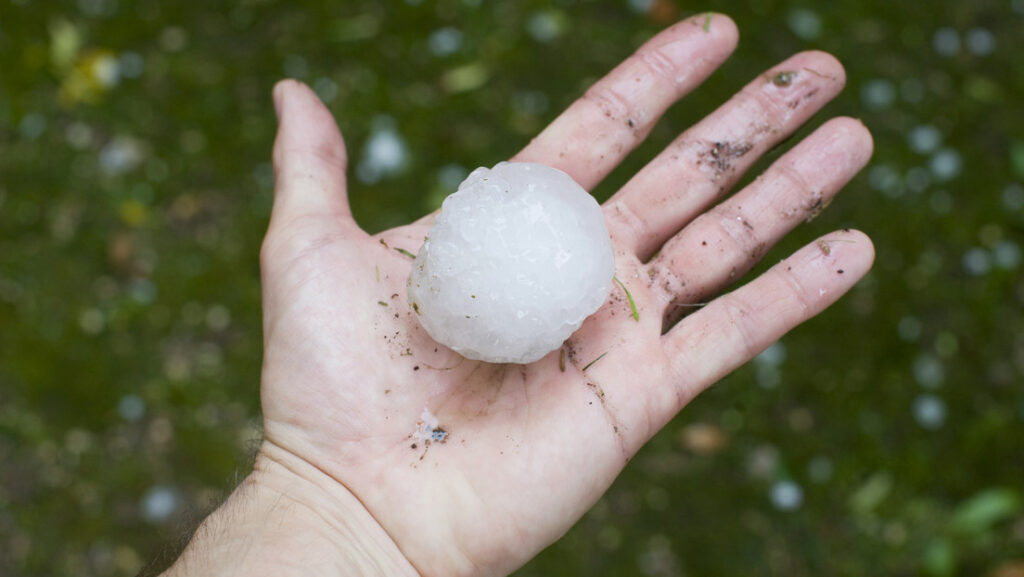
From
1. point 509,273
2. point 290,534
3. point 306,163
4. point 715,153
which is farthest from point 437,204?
point 290,534

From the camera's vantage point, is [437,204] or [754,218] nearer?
[754,218]

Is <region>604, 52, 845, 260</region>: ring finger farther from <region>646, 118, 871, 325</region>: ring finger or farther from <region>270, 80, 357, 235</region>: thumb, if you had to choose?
<region>270, 80, 357, 235</region>: thumb

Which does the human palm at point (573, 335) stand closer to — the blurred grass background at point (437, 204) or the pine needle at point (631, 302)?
the pine needle at point (631, 302)

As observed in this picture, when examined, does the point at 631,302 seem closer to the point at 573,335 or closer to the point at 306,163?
the point at 573,335

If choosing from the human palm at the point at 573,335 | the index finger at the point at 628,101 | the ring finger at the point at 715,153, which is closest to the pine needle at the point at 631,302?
the human palm at the point at 573,335

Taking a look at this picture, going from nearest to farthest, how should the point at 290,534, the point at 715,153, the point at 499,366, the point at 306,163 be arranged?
the point at 290,534
the point at 499,366
the point at 306,163
the point at 715,153

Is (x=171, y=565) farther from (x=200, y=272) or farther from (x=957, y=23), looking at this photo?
(x=957, y=23)

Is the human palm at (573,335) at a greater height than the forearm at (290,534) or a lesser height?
greater

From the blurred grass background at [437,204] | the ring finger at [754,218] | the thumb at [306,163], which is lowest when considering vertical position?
the blurred grass background at [437,204]
